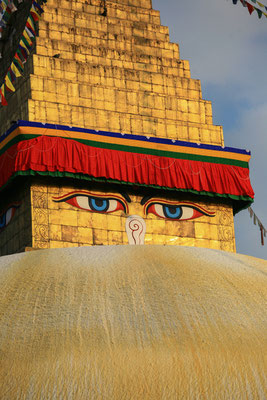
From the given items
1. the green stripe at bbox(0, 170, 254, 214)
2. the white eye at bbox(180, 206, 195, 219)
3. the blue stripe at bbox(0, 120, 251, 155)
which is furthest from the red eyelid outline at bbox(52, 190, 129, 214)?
the white eye at bbox(180, 206, 195, 219)

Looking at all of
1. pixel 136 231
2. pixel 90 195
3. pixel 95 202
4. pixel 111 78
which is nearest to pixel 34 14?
pixel 111 78

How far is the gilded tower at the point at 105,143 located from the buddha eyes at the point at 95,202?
0.08 feet

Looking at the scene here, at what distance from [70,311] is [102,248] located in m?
2.17

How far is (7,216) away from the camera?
18469 millimetres

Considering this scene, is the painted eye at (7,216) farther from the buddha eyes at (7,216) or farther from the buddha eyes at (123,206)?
the buddha eyes at (123,206)

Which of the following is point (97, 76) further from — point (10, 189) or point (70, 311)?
point (70, 311)

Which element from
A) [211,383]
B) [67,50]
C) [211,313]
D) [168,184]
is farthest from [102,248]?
[67,50]

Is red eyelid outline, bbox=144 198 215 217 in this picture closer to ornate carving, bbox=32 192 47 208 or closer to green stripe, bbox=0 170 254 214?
green stripe, bbox=0 170 254 214

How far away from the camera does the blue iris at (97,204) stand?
17844 mm

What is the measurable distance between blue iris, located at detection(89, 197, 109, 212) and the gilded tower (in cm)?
2

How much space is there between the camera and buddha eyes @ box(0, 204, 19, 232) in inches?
A: 715

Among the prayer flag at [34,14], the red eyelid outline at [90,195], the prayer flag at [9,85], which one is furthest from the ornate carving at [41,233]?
the prayer flag at [34,14]

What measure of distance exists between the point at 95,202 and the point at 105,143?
1.19 meters

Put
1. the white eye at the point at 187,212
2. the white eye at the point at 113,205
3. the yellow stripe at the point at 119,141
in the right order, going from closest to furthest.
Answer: the yellow stripe at the point at 119,141
the white eye at the point at 113,205
the white eye at the point at 187,212
